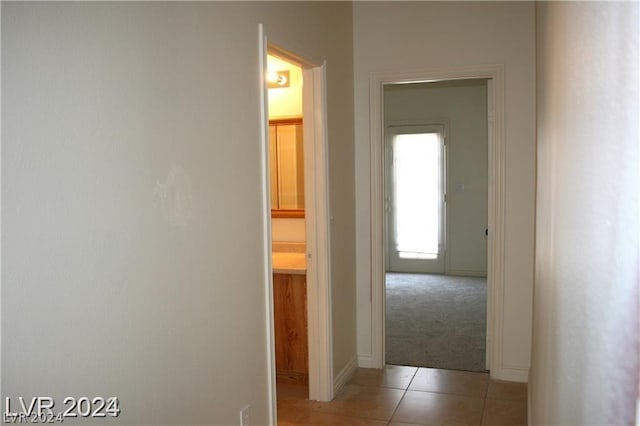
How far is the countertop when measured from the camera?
3648 mm

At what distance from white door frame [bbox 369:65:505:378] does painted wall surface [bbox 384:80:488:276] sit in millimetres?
3744

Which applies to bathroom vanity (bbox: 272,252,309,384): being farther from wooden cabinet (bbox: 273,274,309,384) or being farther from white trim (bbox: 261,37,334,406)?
white trim (bbox: 261,37,334,406)

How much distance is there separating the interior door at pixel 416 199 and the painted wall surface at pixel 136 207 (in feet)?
17.9

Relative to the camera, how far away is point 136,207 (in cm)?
174

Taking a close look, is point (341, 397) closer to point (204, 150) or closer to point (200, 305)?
point (200, 305)

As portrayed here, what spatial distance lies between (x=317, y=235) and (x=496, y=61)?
1724mm

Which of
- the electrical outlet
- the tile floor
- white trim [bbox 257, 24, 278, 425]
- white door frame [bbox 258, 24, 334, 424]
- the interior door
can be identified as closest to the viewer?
the electrical outlet

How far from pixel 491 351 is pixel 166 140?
2.98 m

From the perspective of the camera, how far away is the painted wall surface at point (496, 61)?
3.71 metres

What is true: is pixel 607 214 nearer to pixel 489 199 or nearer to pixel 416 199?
pixel 489 199

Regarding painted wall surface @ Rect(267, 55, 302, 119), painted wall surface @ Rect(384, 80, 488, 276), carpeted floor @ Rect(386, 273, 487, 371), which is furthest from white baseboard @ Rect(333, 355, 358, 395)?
painted wall surface @ Rect(384, 80, 488, 276)

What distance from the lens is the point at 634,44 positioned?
0.35 m

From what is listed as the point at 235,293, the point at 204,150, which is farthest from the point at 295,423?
the point at 204,150

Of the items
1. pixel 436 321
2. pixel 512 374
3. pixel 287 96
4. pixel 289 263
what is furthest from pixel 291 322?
pixel 436 321
